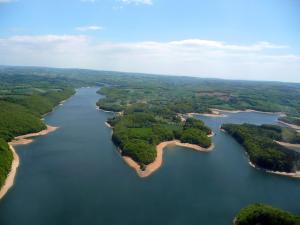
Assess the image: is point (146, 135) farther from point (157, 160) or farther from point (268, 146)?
point (268, 146)

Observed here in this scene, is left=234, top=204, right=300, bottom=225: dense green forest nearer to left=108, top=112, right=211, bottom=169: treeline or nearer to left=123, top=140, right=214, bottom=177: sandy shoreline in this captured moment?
left=123, top=140, right=214, bottom=177: sandy shoreline

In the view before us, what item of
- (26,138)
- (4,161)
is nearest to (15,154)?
(4,161)

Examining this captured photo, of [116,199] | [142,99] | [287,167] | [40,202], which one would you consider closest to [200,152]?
[287,167]

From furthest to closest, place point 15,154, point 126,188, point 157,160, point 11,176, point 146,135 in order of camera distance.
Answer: point 146,135, point 15,154, point 157,160, point 11,176, point 126,188

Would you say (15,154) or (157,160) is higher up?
(157,160)

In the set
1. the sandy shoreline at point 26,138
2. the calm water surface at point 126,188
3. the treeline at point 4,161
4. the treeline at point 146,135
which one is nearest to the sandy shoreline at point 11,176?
the treeline at point 4,161

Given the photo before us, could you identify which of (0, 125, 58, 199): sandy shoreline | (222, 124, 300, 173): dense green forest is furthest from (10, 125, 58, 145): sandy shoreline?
(222, 124, 300, 173): dense green forest

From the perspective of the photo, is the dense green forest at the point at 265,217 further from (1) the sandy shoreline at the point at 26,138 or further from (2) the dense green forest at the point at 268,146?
(1) the sandy shoreline at the point at 26,138
